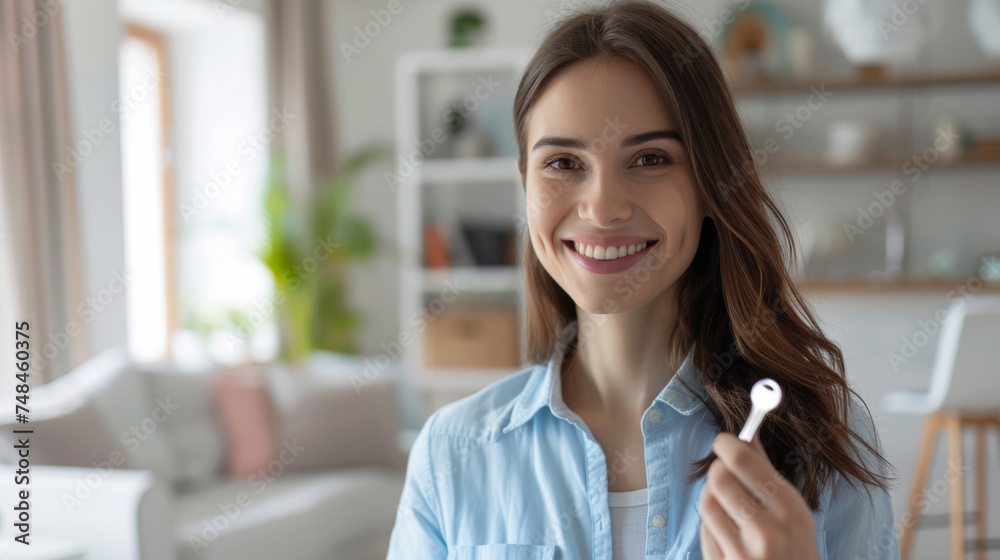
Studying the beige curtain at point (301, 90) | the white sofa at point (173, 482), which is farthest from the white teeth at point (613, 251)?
the beige curtain at point (301, 90)

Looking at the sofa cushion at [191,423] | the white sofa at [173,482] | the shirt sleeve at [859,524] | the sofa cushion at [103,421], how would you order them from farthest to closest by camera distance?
the sofa cushion at [191,423], the sofa cushion at [103,421], the white sofa at [173,482], the shirt sleeve at [859,524]

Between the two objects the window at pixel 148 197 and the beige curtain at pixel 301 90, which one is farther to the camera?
the beige curtain at pixel 301 90

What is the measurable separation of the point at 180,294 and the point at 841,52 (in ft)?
11.8

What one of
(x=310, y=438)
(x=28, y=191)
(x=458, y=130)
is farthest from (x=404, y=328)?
(x=28, y=191)

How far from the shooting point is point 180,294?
14.7ft

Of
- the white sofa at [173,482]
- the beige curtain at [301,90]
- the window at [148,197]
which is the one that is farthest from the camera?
the beige curtain at [301,90]

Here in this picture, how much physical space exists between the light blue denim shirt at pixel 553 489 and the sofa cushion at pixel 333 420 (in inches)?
77.2

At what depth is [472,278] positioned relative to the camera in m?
4.39

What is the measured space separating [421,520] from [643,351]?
1.14ft

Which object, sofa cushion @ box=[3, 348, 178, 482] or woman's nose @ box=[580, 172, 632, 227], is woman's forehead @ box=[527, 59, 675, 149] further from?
sofa cushion @ box=[3, 348, 178, 482]

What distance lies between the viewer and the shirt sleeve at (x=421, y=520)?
1.05 metres

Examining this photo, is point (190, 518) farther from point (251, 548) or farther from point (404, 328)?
point (404, 328)

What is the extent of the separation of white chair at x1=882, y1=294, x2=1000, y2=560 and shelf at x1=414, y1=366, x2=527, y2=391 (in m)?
2.02

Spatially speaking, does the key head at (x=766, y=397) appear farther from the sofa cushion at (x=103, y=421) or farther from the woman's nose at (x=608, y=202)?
the sofa cushion at (x=103, y=421)
